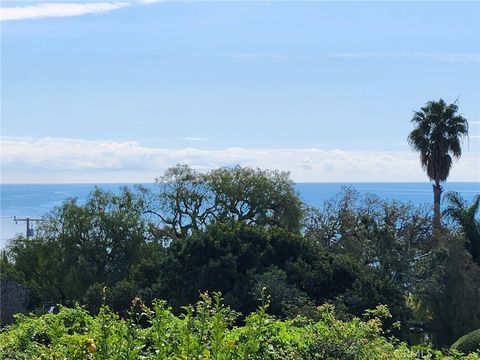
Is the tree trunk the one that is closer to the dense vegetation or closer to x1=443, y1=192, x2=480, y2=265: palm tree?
the dense vegetation

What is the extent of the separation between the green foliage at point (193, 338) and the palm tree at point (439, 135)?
2759 centimetres

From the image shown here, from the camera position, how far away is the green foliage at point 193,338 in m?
4.93

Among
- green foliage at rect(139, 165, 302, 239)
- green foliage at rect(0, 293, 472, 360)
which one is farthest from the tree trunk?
green foliage at rect(0, 293, 472, 360)

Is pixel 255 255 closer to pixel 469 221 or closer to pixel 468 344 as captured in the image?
pixel 468 344

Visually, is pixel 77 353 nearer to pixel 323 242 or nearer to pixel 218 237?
pixel 218 237

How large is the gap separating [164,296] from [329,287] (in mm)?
5173

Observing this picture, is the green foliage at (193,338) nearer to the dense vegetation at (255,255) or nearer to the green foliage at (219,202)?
the dense vegetation at (255,255)

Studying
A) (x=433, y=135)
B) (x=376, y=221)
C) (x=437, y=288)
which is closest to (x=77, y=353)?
(x=437, y=288)

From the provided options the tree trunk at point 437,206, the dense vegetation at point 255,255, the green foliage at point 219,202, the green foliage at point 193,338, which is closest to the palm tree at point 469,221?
the dense vegetation at point 255,255

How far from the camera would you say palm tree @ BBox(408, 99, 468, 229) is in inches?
1357

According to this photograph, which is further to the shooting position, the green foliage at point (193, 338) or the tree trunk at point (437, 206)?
the tree trunk at point (437, 206)

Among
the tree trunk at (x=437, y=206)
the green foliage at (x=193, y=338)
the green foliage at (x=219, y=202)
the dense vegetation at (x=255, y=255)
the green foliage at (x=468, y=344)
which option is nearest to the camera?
the green foliage at (x=193, y=338)

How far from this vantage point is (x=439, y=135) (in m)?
34.5

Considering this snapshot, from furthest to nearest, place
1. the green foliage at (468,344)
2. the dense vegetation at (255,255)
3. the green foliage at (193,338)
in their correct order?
1. the dense vegetation at (255,255)
2. the green foliage at (468,344)
3. the green foliage at (193,338)
